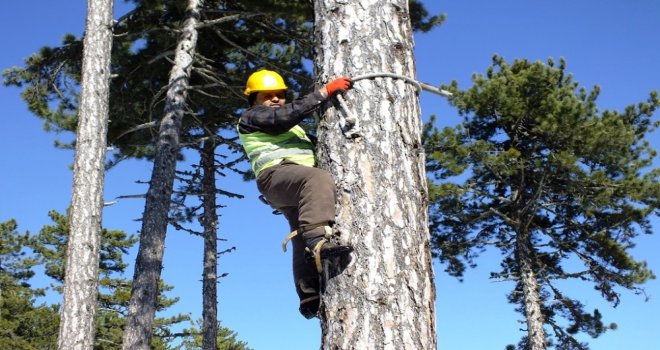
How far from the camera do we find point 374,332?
2275 millimetres

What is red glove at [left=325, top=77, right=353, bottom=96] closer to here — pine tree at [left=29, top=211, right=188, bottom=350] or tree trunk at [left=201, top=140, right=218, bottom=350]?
tree trunk at [left=201, top=140, right=218, bottom=350]

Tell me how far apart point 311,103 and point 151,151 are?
39.6 feet

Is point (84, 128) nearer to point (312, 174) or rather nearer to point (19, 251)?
point (312, 174)

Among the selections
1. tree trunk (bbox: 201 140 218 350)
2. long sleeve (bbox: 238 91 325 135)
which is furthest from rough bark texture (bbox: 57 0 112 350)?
long sleeve (bbox: 238 91 325 135)

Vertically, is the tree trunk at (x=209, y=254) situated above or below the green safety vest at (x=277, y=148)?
above

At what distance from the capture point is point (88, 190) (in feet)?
26.3

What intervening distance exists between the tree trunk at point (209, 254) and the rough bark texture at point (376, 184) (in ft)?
32.5

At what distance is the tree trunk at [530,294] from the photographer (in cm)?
1536

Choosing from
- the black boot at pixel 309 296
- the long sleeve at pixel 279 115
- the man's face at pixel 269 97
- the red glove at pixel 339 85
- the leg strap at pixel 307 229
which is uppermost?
→ the man's face at pixel 269 97

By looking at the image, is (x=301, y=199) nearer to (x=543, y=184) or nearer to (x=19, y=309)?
(x=543, y=184)

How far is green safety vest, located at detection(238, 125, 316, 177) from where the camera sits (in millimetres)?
3068

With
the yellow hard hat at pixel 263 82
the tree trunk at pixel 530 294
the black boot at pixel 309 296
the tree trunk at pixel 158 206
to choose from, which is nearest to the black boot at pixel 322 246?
the black boot at pixel 309 296

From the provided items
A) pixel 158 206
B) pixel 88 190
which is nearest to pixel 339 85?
pixel 88 190

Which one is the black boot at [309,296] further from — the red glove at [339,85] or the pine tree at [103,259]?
the pine tree at [103,259]
